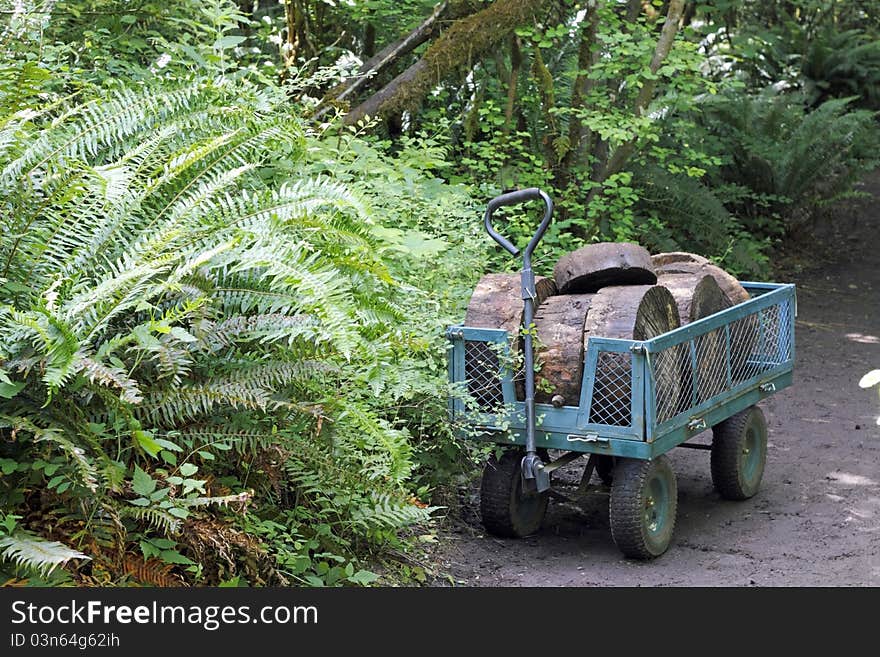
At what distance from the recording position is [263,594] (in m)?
3.56

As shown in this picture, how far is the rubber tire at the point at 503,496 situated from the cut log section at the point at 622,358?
49cm

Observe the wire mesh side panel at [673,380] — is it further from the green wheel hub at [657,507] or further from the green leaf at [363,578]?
the green leaf at [363,578]

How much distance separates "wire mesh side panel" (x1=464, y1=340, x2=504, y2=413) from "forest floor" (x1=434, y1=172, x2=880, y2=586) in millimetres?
706

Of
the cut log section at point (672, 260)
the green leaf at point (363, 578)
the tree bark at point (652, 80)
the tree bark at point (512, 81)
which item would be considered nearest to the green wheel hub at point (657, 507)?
the cut log section at point (672, 260)

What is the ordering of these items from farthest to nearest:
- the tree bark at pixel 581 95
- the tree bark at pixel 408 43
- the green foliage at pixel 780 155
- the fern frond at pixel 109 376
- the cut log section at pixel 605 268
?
the green foliage at pixel 780 155 < the tree bark at pixel 581 95 < the tree bark at pixel 408 43 < the cut log section at pixel 605 268 < the fern frond at pixel 109 376

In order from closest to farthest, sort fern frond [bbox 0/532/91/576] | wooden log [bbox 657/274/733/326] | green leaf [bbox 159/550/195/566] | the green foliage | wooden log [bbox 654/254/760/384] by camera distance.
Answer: fern frond [bbox 0/532/91/576] → green leaf [bbox 159/550/195/566] → wooden log [bbox 657/274/733/326] → wooden log [bbox 654/254/760/384] → the green foliage

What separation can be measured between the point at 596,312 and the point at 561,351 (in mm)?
262

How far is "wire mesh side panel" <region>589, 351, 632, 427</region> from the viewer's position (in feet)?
16.9

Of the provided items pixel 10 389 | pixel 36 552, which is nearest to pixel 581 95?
pixel 10 389

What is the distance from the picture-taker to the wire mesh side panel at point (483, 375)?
17.9ft

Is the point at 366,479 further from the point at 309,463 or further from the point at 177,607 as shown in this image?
the point at 177,607

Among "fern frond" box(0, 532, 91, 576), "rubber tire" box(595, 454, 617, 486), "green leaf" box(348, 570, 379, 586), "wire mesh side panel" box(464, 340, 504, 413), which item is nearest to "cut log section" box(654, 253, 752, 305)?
"rubber tire" box(595, 454, 617, 486)

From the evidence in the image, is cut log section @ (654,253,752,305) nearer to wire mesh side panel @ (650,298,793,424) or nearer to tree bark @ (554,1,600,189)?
wire mesh side panel @ (650,298,793,424)

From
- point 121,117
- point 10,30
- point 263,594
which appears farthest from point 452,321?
point 10,30
